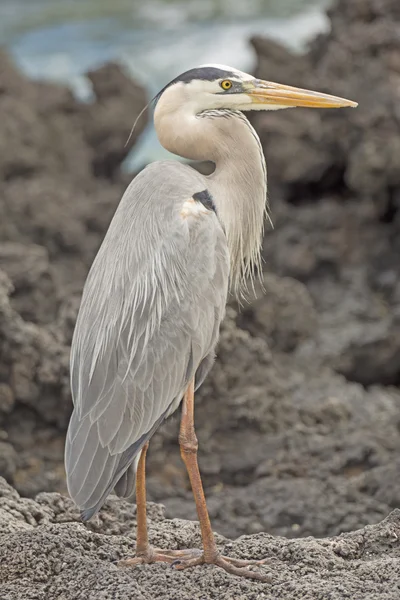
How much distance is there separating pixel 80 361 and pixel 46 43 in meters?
19.7

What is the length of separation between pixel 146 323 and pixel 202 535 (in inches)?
30.7

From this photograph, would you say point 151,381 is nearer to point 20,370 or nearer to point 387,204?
point 20,370

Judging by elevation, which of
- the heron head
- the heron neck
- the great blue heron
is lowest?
the great blue heron

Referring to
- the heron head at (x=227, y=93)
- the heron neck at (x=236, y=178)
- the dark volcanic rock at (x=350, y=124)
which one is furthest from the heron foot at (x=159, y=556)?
the dark volcanic rock at (x=350, y=124)

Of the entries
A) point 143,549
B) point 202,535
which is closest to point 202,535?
point 202,535

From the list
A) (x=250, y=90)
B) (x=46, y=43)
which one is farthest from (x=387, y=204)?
(x=46, y=43)

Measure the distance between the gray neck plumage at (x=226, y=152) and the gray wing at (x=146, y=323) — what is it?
0.18 m

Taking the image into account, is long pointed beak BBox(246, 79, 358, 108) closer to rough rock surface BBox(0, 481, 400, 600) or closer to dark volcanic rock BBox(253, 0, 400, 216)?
rough rock surface BBox(0, 481, 400, 600)

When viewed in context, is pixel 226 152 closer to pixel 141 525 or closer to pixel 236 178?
pixel 236 178

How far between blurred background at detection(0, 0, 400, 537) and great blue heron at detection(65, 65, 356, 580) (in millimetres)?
1530

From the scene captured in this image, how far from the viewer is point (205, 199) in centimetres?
385

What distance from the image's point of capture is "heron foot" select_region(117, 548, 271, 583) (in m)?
3.61

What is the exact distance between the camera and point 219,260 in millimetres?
3775

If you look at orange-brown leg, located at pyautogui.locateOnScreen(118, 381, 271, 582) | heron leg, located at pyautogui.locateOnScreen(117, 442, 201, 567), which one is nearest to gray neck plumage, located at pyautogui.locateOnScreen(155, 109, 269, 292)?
orange-brown leg, located at pyautogui.locateOnScreen(118, 381, 271, 582)
